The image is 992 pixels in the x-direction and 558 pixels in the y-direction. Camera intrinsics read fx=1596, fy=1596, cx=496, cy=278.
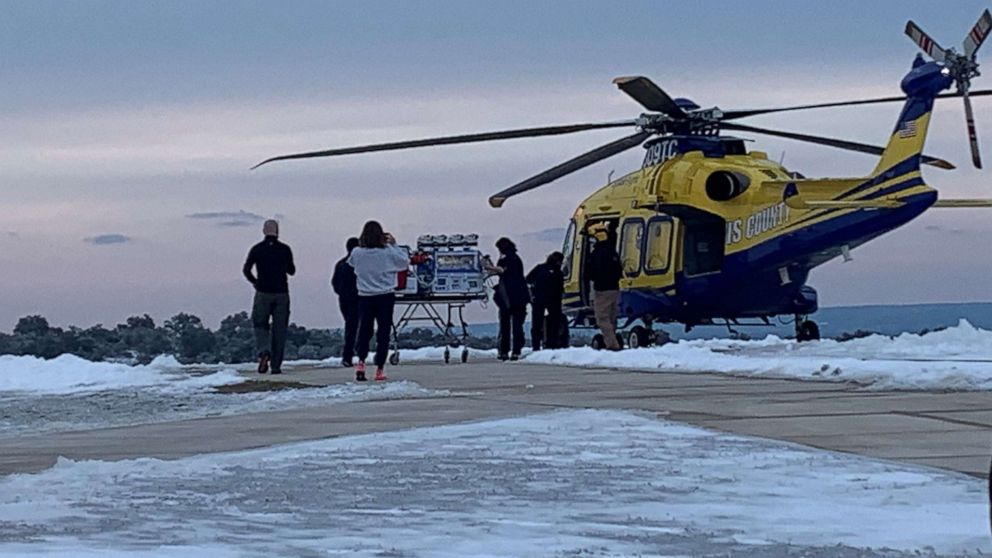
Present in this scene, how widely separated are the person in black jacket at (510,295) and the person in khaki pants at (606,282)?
1914 mm

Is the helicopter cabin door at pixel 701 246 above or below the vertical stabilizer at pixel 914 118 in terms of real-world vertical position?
below

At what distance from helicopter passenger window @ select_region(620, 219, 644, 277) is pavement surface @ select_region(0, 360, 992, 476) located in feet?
41.8

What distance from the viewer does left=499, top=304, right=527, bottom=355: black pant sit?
74.5 ft

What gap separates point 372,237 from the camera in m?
15.7

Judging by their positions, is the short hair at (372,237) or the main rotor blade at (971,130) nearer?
the short hair at (372,237)

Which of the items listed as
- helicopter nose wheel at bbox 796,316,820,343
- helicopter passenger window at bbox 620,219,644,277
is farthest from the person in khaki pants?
helicopter nose wheel at bbox 796,316,820,343

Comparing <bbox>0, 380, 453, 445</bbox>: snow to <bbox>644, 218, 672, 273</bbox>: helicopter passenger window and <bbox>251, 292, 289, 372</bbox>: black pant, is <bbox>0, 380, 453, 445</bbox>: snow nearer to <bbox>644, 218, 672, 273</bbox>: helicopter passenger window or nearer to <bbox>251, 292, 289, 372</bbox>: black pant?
<bbox>251, 292, 289, 372</bbox>: black pant

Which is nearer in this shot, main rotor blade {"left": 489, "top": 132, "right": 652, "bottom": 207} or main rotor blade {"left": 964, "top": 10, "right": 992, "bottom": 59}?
main rotor blade {"left": 964, "top": 10, "right": 992, "bottom": 59}

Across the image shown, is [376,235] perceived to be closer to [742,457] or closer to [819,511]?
[742,457]

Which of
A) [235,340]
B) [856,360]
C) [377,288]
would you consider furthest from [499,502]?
[235,340]

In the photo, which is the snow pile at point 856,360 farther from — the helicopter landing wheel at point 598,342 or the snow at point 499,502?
the snow at point 499,502

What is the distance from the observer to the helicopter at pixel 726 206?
73.4 ft

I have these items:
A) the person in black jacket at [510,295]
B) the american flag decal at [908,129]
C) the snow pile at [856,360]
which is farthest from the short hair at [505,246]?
the american flag decal at [908,129]

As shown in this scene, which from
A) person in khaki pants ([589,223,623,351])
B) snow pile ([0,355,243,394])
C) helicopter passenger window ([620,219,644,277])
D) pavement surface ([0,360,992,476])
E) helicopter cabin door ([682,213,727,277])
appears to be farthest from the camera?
helicopter passenger window ([620,219,644,277])
